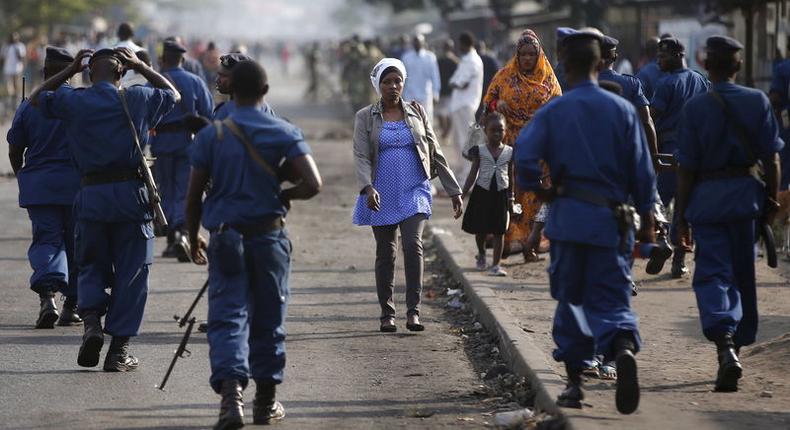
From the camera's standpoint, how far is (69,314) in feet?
34.3

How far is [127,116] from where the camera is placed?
28.2ft

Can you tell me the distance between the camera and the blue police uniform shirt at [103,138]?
858cm

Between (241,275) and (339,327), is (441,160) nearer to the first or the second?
(339,327)

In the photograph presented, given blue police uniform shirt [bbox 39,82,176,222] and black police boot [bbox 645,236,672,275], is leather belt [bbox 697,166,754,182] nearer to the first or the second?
black police boot [bbox 645,236,672,275]

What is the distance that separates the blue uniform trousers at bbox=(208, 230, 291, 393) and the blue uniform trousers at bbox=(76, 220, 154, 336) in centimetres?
152

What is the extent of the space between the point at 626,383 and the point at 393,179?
3558 millimetres

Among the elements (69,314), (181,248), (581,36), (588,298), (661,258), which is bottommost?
(181,248)

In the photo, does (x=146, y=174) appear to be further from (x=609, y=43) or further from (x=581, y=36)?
(x=609, y=43)

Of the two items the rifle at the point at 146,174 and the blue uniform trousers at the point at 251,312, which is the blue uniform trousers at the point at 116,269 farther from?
the blue uniform trousers at the point at 251,312

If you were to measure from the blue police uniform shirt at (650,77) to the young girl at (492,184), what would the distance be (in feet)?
3.73

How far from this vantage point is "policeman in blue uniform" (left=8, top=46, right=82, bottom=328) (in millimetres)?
10117

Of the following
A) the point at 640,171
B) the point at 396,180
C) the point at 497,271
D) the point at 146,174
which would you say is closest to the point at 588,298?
the point at 640,171

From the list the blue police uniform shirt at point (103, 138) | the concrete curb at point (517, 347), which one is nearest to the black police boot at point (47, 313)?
the blue police uniform shirt at point (103, 138)

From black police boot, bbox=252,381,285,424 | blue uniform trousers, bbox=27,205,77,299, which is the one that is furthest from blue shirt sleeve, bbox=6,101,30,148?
black police boot, bbox=252,381,285,424
